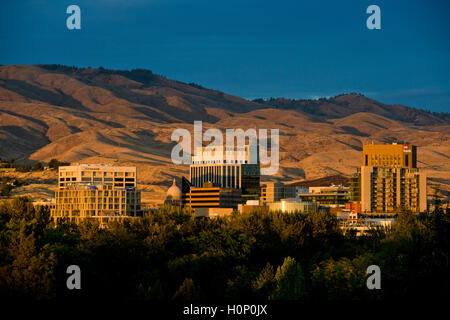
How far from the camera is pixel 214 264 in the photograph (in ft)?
346

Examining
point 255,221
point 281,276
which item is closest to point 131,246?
point 281,276

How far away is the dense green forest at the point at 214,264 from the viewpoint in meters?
87.6

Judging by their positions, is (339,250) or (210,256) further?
(339,250)

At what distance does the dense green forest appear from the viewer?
87.6 metres

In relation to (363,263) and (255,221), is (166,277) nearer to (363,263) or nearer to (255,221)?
(363,263)

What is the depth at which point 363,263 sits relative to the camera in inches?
3819

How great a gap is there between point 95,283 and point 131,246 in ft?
49.9

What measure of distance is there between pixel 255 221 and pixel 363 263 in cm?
4596
